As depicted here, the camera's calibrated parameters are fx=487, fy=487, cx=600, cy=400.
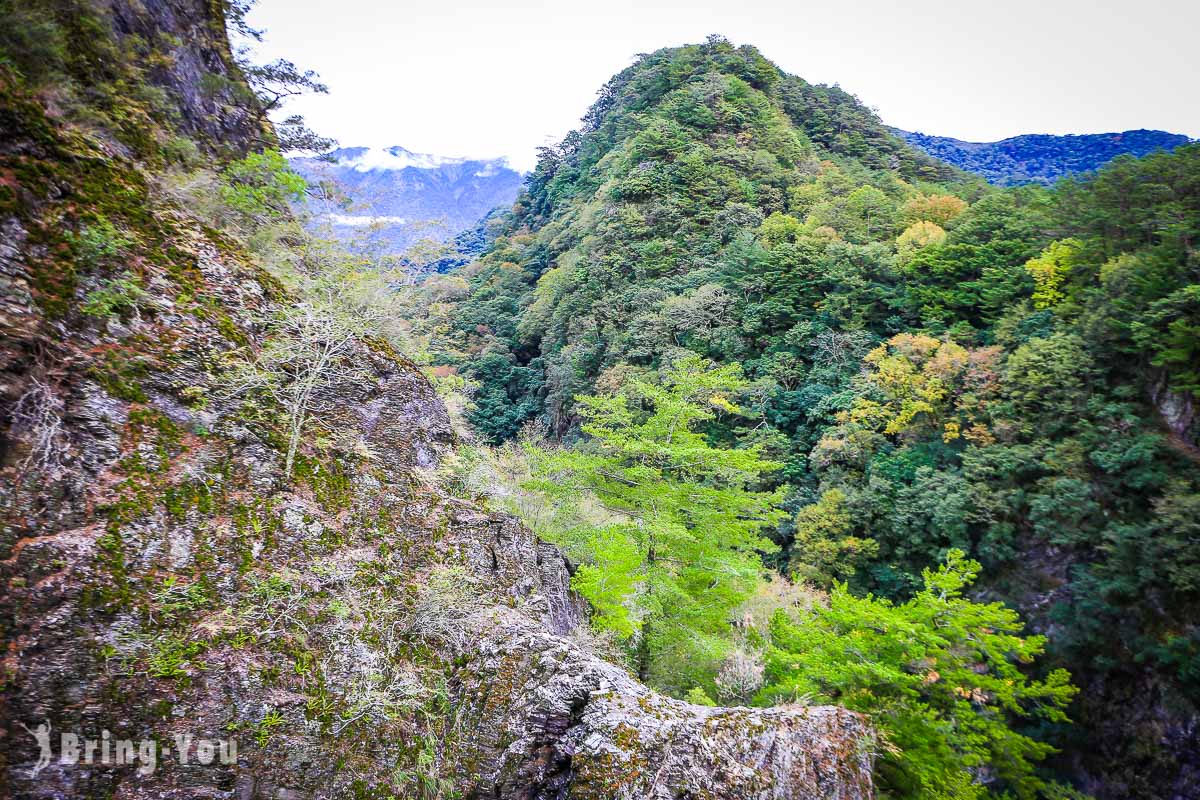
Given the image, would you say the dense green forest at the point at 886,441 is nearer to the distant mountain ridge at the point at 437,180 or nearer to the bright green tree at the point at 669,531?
A: the bright green tree at the point at 669,531

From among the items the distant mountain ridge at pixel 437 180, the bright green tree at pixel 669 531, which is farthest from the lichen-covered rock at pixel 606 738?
the distant mountain ridge at pixel 437 180

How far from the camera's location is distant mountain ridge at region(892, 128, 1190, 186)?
2239 inches

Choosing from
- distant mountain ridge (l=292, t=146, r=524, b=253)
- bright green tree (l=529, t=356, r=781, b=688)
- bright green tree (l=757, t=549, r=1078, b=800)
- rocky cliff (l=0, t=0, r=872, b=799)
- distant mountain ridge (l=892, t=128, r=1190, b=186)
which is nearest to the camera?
rocky cliff (l=0, t=0, r=872, b=799)

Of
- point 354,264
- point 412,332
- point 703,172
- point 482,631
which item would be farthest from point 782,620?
point 703,172

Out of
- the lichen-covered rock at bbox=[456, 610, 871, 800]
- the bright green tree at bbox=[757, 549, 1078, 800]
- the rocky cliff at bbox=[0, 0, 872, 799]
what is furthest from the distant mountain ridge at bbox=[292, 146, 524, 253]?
the lichen-covered rock at bbox=[456, 610, 871, 800]

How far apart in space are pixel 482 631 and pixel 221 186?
285 inches

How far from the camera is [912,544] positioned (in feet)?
61.4

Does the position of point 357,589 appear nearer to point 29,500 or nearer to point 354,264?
point 29,500

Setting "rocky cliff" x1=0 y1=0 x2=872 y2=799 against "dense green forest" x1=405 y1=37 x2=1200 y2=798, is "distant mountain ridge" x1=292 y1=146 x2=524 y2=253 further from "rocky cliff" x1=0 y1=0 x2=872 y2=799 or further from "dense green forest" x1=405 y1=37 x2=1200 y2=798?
"rocky cliff" x1=0 y1=0 x2=872 y2=799

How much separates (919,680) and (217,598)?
9.08 metres

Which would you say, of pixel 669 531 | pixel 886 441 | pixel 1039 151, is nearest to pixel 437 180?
pixel 1039 151

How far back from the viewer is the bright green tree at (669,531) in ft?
29.7

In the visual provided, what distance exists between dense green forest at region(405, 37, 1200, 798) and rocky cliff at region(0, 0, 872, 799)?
3.44 meters

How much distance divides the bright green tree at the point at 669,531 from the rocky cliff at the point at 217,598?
11.4ft
